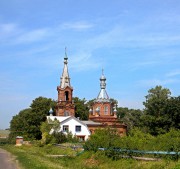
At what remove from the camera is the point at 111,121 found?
76875 millimetres

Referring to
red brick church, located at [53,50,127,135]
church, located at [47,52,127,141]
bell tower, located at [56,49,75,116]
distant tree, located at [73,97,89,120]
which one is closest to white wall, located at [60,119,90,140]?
church, located at [47,52,127,141]

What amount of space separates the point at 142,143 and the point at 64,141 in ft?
105

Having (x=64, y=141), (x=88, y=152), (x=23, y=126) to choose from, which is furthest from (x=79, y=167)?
(x=23, y=126)

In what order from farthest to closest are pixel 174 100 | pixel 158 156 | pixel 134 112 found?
1. pixel 134 112
2. pixel 174 100
3. pixel 158 156

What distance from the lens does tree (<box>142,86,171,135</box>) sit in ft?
205

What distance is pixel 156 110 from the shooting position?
66.4m

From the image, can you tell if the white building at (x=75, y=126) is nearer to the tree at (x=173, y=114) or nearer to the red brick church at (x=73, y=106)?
the red brick church at (x=73, y=106)

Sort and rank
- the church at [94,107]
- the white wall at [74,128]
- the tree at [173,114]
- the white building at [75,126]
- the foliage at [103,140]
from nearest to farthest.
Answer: the foliage at [103,140] → the tree at [173,114] → the white building at [75,126] → the white wall at [74,128] → the church at [94,107]

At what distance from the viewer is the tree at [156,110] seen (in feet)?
205

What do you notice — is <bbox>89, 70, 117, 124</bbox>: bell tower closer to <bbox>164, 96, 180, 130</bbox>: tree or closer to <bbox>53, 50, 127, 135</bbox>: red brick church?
<bbox>53, 50, 127, 135</bbox>: red brick church

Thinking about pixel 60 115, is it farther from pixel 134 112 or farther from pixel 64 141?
pixel 134 112

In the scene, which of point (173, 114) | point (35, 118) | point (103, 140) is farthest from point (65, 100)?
point (103, 140)

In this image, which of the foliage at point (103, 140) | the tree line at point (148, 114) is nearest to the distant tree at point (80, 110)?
the tree line at point (148, 114)

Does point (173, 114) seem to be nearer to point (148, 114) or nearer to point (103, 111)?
point (148, 114)
